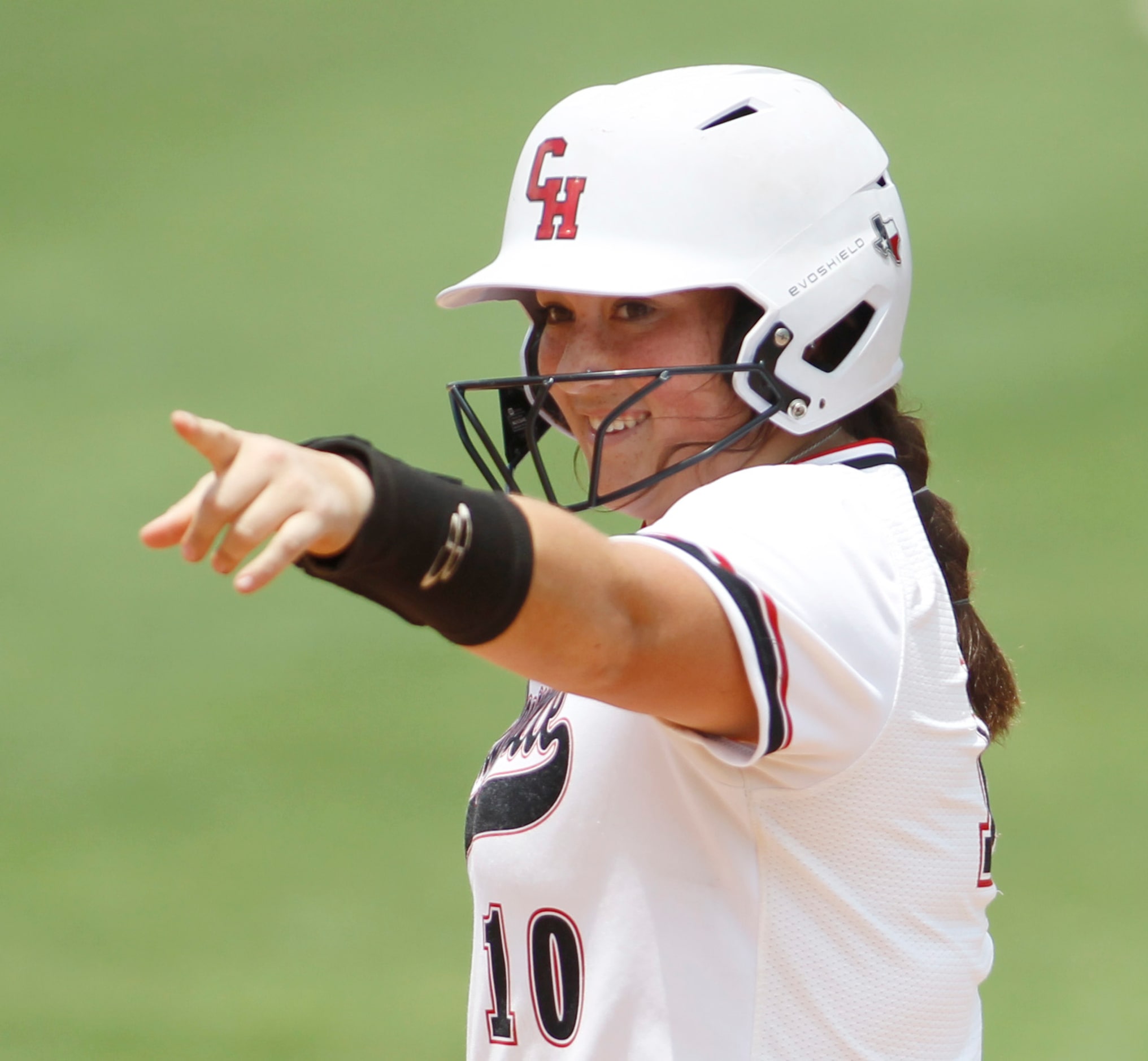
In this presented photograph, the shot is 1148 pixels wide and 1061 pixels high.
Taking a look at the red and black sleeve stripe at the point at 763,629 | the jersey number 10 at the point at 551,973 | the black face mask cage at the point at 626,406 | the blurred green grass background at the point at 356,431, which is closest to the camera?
the red and black sleeve stripe at the point at 763,629

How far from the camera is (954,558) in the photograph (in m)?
1.99

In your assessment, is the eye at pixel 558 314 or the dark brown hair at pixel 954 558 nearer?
the dark brown hair at pixel 954 558

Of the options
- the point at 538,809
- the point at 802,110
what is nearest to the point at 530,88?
the point at 802,110

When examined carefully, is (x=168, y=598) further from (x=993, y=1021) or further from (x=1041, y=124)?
(x=1041, y=124)

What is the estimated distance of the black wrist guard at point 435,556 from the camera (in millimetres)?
1265

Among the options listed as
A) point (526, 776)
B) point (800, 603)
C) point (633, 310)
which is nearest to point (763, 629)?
point (800, 603)

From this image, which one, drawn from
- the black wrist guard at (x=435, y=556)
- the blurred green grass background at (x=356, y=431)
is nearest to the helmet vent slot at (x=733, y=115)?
the black wrist guard at (x=435, y=556)

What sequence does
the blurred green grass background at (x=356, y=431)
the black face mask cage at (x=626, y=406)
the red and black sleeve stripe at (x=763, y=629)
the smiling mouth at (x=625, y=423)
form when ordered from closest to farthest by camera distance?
the red and black sleeve stripe at (x=763, y=629) < the black face mask cage at (x=626, y=406) < the smiling mouth at (x=625, y=423) < the blurred green grass background at (x=356, y=431)

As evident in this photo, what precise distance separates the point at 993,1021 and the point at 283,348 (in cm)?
409

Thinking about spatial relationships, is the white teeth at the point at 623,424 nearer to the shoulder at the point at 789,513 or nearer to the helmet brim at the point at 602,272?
the helmet brim at the point at 602,272

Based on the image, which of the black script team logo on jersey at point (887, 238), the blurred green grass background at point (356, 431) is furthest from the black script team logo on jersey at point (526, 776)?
the blurred green grass background at point (356, 431)

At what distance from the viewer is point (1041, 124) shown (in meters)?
7.50

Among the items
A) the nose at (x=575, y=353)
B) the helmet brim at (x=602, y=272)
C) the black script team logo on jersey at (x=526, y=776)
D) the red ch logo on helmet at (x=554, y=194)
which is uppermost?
the red ch logo on helmet at (x=554, y=194)

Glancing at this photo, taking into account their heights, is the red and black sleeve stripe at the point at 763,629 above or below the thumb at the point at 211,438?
below
